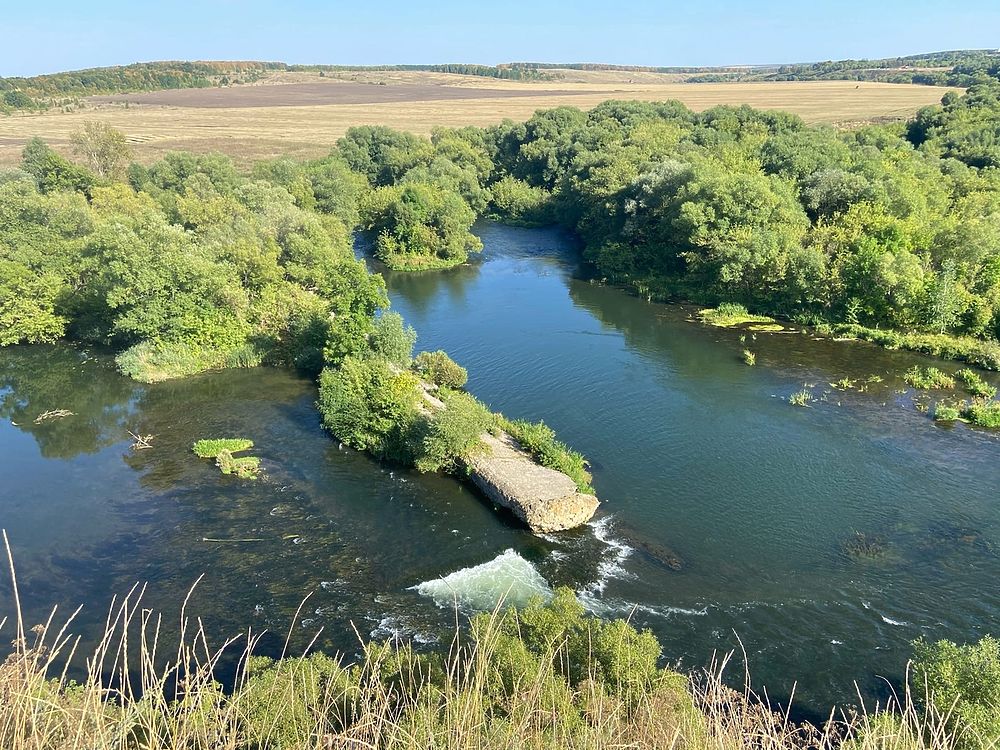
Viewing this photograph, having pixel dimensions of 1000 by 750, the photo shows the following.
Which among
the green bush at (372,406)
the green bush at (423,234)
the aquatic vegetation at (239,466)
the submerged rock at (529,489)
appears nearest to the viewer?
the submerged rock at (529,489)

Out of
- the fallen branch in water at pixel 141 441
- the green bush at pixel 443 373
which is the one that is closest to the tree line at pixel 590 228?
the green bush at pixel 443 373

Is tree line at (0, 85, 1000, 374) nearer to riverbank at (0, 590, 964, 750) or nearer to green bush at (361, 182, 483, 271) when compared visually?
green bush at (361, 182, 483, 271)

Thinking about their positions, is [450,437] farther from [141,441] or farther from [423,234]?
[423,234]

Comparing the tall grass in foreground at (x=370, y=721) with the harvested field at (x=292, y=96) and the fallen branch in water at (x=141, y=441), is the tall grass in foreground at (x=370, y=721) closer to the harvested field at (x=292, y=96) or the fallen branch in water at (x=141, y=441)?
the fallen branch in water at (x=141, y=441)

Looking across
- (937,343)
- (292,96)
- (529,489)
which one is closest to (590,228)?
(937,343)

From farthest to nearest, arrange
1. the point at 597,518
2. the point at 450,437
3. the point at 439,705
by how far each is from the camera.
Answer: the point at 450,437 < the point at 597,518 < the point at 439,705

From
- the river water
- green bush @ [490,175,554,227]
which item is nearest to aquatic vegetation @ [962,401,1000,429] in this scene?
the river water
